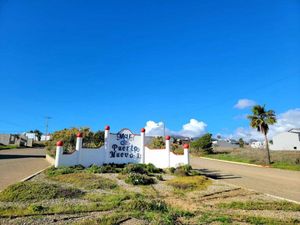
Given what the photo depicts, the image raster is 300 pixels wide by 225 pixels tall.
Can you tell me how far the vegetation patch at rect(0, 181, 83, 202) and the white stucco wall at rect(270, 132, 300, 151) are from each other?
54126mm

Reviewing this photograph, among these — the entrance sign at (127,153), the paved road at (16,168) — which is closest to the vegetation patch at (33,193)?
the paved road at (16,168)

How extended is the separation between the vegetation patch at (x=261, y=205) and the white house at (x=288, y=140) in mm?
50267

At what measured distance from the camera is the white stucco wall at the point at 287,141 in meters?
50.6

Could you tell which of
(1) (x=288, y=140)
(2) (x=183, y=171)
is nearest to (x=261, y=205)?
(2) (x=183, y=171)

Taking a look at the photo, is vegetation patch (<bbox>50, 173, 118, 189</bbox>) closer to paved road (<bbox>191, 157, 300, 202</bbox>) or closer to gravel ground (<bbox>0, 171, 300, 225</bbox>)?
gravel ground (<bbox>0, 171, 300, 225</bbox>)

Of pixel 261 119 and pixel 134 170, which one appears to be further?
pixel 261 119

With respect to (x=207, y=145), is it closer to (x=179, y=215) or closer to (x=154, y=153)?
(x=154, y=153)

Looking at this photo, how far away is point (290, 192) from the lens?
10.8 meters

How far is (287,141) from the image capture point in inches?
2068

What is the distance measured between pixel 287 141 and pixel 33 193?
56597 mm

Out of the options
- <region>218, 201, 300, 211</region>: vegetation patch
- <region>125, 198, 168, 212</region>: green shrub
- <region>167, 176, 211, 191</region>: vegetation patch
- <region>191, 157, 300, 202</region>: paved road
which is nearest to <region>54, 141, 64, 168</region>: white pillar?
<region>167, 176, 211, 191</region>: vegetation patch

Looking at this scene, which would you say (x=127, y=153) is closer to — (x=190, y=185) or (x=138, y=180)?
(x=138, y=180)

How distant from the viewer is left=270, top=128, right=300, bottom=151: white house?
166 ft

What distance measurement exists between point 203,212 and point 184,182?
472 cm
